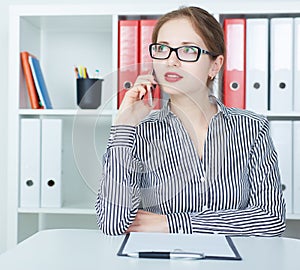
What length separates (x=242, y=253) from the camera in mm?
1033

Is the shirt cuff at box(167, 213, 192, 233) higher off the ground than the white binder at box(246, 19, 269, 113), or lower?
lower

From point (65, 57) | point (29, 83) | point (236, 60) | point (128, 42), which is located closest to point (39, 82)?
point (29, 83)

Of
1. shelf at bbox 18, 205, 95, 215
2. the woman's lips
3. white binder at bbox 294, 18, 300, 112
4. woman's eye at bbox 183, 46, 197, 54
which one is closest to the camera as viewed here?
the woman's lips

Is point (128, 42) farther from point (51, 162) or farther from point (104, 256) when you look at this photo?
point (104, 256)

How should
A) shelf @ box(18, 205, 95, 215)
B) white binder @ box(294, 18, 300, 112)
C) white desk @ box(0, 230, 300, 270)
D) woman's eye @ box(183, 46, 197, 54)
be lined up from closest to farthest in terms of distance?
1. white desk @ box(0, 230, 300, 270)
2. woman's eye @ box(183, 46, 197, 54)
3. white binder @ box(294, 18, 300, 112)
4. shelf @ box(18, 205, 95, 215)

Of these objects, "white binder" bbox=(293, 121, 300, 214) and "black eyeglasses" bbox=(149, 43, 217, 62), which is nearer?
"black eyeglasses" bbox=(149, 43, 217, 62)

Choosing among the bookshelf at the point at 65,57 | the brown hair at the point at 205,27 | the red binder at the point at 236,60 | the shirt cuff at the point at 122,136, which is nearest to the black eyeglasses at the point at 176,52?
the brown hair at the point at 205,27

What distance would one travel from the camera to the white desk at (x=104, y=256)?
3.03 feet

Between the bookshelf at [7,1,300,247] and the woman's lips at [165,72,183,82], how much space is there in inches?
15.6

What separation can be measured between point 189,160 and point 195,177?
0.05m

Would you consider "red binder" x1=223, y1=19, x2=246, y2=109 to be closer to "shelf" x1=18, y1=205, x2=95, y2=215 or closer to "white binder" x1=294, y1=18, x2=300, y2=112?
"white binder" x1=294, y1=18, x2=300, y2=112

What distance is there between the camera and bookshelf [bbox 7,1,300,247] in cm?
207

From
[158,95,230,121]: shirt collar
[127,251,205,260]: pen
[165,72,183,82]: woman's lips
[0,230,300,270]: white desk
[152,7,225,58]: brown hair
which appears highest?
[152,7,225,58]: brown hair

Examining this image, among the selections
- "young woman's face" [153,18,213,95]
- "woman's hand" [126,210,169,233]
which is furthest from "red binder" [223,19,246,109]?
"woman's hand" [126,210,169,233]
